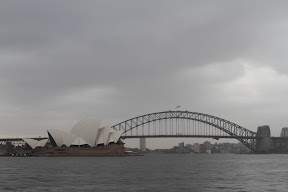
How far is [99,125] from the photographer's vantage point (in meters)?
162

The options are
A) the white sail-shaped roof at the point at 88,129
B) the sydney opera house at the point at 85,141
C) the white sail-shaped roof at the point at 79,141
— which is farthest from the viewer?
the white sail-shaped roof at the point at 79,141

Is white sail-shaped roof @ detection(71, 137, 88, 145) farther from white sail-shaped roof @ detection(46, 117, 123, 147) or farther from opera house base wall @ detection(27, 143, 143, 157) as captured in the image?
opera house base wall @ detection(27, 143, 143, 157)

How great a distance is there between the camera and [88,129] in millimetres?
164375

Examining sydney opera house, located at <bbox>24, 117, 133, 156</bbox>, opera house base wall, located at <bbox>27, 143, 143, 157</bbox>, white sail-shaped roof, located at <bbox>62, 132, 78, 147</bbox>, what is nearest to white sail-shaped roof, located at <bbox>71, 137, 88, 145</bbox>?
sydney opera house, located at <bbox>24, 117, 133, 156</bbox>

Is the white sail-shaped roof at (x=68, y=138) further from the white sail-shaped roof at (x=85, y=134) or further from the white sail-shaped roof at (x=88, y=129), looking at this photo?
the white sail-shaped roof at (x=88, y=129)

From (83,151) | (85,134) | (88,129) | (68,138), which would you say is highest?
(88,129)

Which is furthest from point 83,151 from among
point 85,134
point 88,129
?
point 88,129

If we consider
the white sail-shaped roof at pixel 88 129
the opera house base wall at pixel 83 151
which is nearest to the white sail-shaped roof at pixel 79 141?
the white sail-shaped roof at pixel 88 129

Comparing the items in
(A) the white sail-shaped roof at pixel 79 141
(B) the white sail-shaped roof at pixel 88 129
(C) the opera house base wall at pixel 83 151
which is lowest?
(C) the opera house base wall at pixel 83 151

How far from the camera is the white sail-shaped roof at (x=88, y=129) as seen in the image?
159887mm

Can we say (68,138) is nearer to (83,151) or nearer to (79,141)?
(79,141)

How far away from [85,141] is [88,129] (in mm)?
6091

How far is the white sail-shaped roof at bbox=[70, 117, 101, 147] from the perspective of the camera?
525 ft

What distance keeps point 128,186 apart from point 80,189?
552 cm
